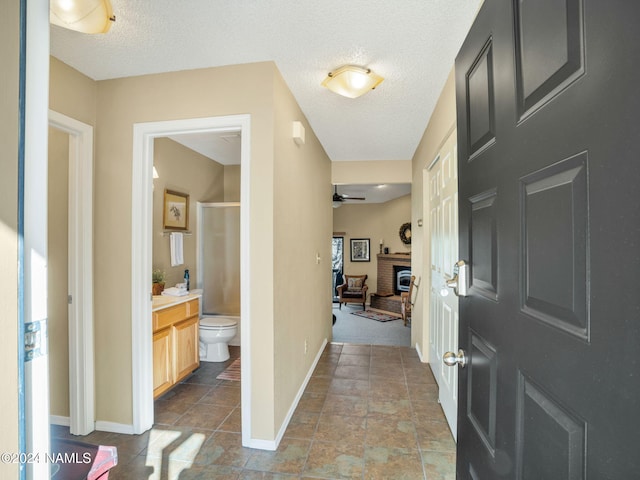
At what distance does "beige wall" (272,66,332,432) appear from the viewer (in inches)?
81.6

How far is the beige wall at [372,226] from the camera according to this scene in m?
8.30

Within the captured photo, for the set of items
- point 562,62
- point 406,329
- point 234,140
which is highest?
point 234,140

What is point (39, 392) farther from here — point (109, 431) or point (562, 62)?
point (109, 431)

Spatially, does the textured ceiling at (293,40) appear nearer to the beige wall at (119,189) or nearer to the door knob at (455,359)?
the beige wall at (119,189)

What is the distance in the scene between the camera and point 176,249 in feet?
11.5

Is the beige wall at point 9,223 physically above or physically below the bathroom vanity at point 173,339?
above

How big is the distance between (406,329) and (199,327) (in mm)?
3897

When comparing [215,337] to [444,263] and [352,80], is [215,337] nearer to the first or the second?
[444,263]

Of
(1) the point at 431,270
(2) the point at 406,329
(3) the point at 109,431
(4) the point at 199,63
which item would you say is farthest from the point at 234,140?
(2) the point at 406,329

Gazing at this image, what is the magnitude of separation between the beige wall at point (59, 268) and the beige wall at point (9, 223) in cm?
195

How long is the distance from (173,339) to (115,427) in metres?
0.74

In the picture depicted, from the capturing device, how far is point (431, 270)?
3.16 metres

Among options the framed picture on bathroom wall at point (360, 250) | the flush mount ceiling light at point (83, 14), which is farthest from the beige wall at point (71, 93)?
the framed picture on bathroom wall at point (360, 250)

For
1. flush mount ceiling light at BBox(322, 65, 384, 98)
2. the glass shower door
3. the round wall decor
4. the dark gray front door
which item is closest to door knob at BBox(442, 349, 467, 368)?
the dark gray front door
